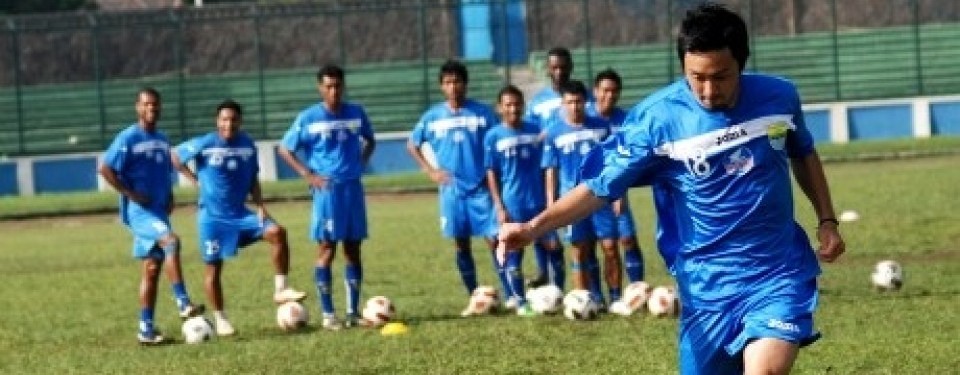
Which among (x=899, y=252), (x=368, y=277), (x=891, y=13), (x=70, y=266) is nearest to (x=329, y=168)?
(x=368, y=277)

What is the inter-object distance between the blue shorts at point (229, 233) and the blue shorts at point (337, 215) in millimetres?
449

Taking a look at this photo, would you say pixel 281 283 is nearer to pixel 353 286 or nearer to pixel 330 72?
pixel 353 286

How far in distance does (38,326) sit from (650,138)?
1075cm

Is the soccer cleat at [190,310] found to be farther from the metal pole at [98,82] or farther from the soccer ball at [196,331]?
the metal pole at [98,82]

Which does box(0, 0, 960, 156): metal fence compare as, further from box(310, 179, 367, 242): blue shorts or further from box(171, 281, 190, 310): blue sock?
box(171, 281, 190, 310): blue sock

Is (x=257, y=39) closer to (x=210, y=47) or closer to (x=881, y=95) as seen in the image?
(x=210, y=47)

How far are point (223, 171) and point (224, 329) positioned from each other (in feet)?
5.20

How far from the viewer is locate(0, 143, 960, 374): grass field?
43.4 feet

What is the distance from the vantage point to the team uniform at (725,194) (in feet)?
27.1

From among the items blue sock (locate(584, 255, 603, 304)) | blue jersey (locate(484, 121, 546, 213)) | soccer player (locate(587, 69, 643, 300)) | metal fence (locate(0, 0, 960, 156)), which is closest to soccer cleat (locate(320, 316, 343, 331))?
blue jersey (locate(484, 121, 546, 213))

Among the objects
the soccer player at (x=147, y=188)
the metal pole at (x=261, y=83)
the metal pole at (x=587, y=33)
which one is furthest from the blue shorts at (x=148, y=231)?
the metal pole at (x=261, y=83)

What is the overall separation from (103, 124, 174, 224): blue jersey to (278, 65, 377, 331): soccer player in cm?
121

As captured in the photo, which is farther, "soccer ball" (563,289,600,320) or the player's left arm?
"soccer ball" (563,289,600,320)

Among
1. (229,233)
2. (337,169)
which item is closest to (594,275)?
(337,169)
